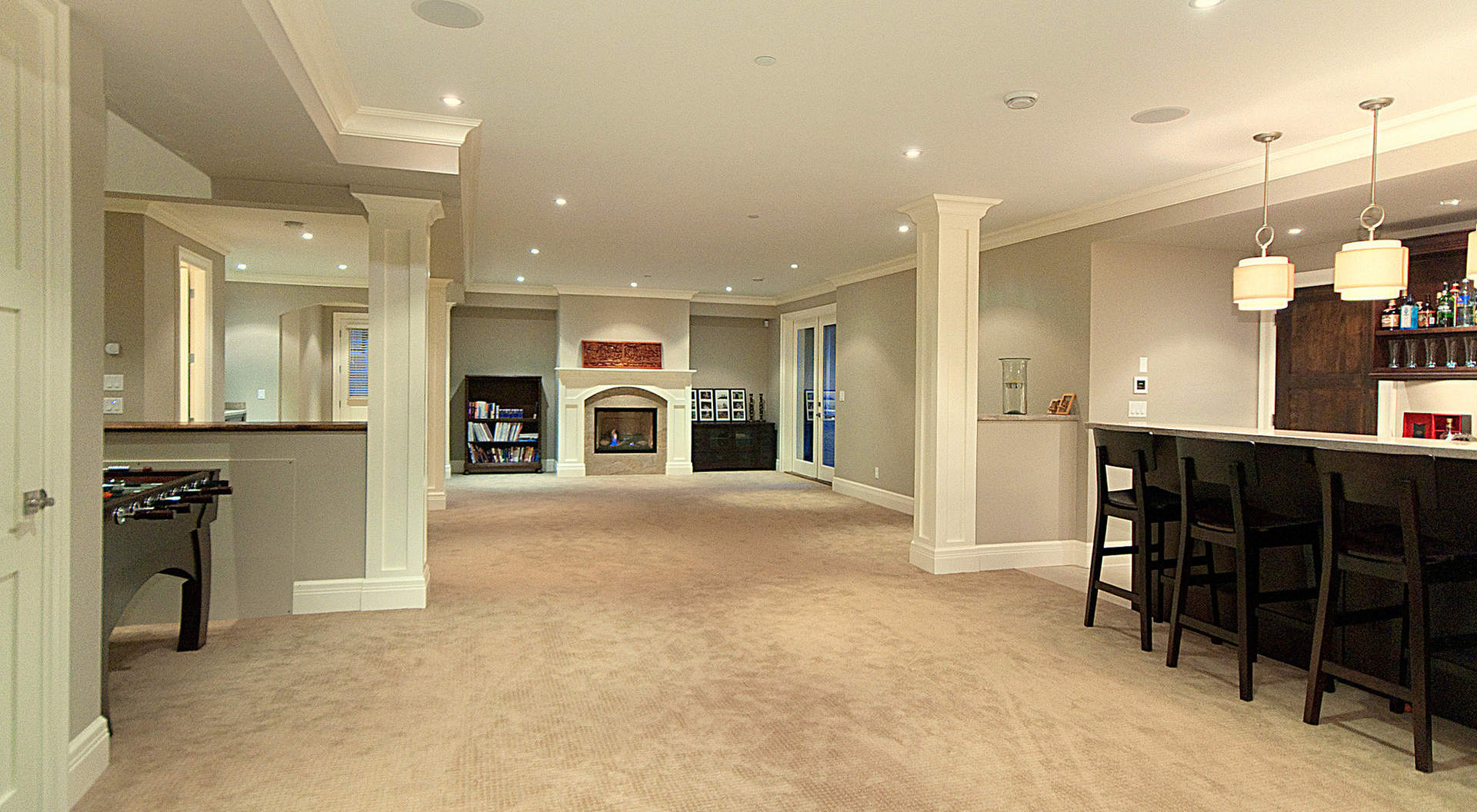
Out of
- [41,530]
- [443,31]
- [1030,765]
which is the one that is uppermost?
[443,31]

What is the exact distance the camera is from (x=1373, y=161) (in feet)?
12.2

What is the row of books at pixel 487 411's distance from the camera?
1084 centimetres

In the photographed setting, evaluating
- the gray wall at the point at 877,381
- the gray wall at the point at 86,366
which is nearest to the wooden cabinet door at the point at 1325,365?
the gray wall at the point at 877,381

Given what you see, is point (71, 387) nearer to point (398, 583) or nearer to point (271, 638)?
point (271, 638)

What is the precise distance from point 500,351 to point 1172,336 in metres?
8.38

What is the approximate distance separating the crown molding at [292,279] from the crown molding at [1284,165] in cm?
754

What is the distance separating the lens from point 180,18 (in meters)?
2.36

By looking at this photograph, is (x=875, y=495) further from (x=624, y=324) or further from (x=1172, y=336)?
(x=624, y=324)

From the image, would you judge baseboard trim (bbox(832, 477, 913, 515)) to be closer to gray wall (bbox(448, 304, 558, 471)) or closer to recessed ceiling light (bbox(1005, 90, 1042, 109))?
gray wall (bbox(448, 304, 558, 471))

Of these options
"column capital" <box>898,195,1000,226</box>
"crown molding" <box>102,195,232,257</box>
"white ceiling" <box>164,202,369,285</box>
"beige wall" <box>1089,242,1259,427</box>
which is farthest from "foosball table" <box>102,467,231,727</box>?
"beige wall" <box>1089,242,1259,427</box>

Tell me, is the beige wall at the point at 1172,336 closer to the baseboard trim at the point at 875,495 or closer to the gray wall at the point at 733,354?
the baseboard trim at the point at 875,495

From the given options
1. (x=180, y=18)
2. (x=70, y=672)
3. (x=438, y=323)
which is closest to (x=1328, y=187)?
(x=180, y=18)

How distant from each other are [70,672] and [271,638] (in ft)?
5.19

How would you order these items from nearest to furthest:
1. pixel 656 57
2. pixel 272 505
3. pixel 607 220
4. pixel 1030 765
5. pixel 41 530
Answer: pixel 41 530 < pixel 1030 765 < pixel 656 57 < pixel 272 505 < pixel 607 220
